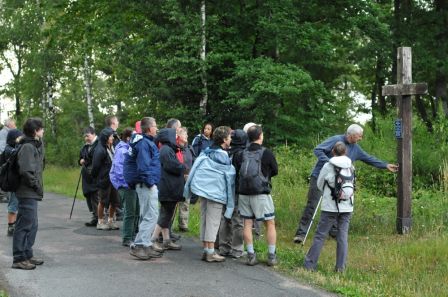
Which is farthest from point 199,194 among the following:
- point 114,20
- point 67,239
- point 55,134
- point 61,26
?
point 55,134

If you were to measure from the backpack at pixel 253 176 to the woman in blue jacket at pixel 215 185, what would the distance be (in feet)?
0.99

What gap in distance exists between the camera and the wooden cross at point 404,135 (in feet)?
30.7

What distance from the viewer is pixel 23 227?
23.0 feet

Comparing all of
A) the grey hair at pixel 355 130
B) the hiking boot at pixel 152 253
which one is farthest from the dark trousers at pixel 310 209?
the hiking boot at pixel 152 253

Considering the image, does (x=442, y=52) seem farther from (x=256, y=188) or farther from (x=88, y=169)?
(x=256, y=188)

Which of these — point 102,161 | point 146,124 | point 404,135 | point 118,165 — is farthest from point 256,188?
point 102,161

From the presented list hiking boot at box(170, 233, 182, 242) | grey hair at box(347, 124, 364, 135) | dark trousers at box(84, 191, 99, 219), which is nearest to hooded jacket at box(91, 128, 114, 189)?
dark trousers at box(84, 191, 99, 219)

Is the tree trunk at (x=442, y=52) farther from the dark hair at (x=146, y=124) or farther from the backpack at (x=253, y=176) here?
the dark hair at (x=146, y=124)

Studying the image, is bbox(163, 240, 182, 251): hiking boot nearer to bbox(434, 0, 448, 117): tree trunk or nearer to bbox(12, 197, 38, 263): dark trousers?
bbox(12, 197, 38, 263): dark trousers

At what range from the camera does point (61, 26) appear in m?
22.0

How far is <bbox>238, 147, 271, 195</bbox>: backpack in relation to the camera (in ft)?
24.0

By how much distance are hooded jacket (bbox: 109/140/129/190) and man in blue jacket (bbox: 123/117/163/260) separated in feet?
3.58

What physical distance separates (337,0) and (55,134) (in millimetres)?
16781

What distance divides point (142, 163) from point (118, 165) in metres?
1.78
